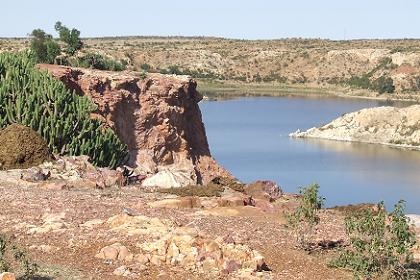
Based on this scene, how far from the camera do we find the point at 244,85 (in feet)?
484

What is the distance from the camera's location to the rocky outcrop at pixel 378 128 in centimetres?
7125

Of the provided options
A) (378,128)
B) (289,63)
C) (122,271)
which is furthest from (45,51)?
(289,63)

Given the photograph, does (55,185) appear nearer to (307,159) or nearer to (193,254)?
(193,254)

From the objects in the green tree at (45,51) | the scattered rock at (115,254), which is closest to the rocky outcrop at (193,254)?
the scattered rock at (115,254)

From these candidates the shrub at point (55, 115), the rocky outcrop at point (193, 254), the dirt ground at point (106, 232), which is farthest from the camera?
the shrub at point (55, 115)

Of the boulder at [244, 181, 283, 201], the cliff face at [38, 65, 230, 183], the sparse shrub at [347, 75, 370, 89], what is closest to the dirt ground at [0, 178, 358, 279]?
the boulder at [244, 181, 283, 201]

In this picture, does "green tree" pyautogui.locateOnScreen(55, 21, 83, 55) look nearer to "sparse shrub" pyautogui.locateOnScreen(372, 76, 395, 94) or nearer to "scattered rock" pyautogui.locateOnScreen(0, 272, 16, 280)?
"scattered rock" pyautogui.locateOnScreen(0, 272, 16, 280)

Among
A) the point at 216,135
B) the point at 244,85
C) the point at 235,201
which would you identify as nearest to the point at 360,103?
the point at 244,85

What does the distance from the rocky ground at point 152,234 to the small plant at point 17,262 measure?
33 centimetres

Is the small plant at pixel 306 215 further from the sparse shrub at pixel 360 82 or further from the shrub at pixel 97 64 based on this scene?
the sparse shrub at pixel 360 82

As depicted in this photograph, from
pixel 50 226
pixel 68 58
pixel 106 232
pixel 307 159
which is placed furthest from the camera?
pixel 307 159

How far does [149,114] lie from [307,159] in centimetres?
3456

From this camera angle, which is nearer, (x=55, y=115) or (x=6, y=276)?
(x=6, y=276)

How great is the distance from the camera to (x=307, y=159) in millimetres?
62656
